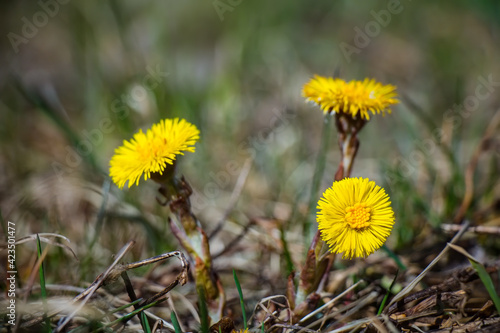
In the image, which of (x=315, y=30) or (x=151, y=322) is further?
(x=315, y=30)

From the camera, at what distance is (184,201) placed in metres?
1.29

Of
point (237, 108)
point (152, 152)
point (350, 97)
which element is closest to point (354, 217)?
point (350, 97)

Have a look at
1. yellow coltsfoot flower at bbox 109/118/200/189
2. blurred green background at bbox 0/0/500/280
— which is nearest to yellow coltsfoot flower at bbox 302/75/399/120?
yellow coltsfoot flower at bbox 109/118/200/189

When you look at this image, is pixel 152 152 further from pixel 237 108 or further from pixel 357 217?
pixel 237 108

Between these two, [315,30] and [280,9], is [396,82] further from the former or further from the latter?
[280,9]

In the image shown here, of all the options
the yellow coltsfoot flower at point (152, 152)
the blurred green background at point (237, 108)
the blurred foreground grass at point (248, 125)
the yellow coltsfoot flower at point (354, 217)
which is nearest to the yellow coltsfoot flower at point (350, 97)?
the yellow coltsfoot flower at point (354, 217)

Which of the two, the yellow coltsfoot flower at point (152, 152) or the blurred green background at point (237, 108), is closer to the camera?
the yellow coltsfoot flower at point (152, 152)

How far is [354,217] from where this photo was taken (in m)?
1.08

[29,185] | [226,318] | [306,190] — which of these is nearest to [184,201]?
[226,318]

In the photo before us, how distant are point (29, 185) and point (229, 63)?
1843 millimetres

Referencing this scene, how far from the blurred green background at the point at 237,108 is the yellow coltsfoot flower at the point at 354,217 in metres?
0.71

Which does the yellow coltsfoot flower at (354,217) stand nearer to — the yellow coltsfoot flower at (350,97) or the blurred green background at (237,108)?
the yellow coltsfoot flower at (350,97)

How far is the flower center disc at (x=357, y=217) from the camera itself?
1.08 meters

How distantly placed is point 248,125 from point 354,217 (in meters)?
2.14
